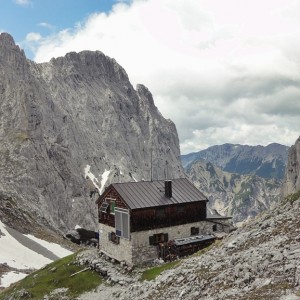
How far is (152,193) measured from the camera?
159 feet

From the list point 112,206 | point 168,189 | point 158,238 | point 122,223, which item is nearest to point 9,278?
point 112,206

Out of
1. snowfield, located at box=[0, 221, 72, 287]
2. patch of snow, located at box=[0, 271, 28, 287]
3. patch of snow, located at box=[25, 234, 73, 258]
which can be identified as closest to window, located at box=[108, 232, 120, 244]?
patch of snow, located at box=[0, 271, 28, 287]

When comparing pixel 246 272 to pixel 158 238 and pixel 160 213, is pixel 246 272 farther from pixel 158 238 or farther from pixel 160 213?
pixel 160 213

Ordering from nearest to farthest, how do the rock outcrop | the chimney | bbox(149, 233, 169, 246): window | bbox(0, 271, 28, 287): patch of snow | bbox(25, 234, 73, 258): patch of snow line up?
the rock outcrop → bbox(149, 233, 169, 246): window → the chimney → bbox(0, 271, 28, 287): patch of snow → bbox(25, 234, 73, 258): patch of snow

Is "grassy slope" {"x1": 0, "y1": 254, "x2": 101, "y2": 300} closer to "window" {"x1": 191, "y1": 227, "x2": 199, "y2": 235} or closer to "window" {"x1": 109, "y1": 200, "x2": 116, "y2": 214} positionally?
"window" {"x1": 109, "y1": 200, "x2": 116, "y2": 214}

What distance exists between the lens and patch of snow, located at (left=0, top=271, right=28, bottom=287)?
62.7m

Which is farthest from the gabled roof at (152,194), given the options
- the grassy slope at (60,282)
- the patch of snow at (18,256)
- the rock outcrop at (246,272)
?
the patch of snow at (18,256)

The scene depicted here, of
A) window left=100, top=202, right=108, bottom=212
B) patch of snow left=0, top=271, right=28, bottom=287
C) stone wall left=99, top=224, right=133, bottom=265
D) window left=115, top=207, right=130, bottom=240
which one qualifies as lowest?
patch of snow left=0, top=271, right=28, bottom=287

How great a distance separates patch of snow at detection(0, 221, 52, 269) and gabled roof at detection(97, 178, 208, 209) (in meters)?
39.1

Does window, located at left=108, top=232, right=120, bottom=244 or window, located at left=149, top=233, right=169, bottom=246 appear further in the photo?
window, located at left=108, top=232, right=120, bottom=244

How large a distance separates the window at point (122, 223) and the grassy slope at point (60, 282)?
5458 mm

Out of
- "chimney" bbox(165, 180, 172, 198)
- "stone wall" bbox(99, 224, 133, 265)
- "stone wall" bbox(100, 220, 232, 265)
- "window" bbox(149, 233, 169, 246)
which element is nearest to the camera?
"stone wall" bbox(100, 220, 232, 265)

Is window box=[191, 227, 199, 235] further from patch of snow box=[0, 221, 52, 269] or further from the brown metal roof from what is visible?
patch of snow box=[0, 221, 52, 269]

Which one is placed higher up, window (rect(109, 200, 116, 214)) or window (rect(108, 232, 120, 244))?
window (rect(109, 200, 116, 214))
